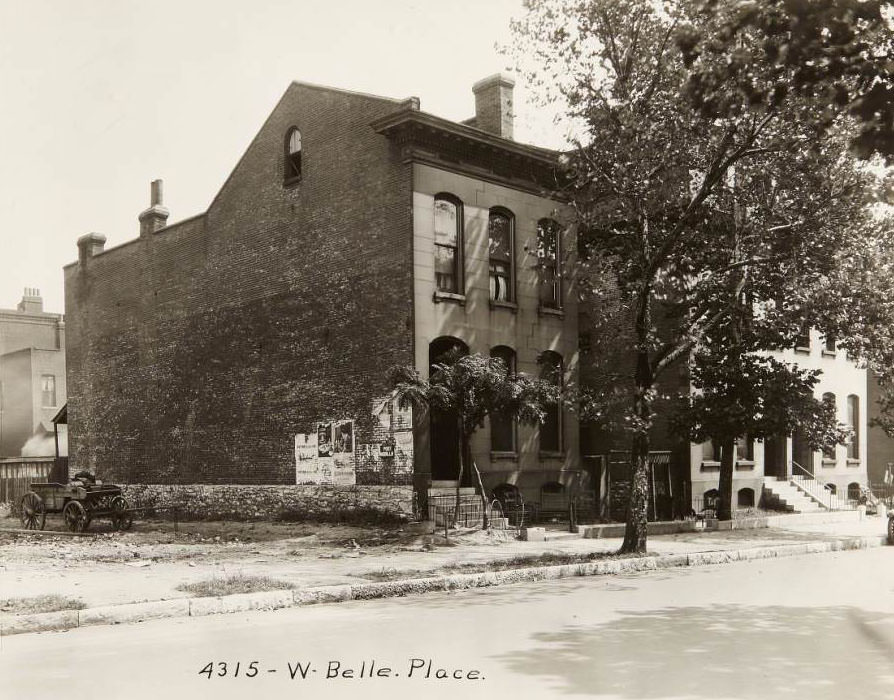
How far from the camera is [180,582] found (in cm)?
1161

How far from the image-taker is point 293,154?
24906 millimetres

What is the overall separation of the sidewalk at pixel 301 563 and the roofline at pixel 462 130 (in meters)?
9.56

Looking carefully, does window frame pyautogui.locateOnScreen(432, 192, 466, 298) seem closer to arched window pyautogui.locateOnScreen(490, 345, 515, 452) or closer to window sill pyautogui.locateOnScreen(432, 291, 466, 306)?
window sill pyautogui.locateOnScreen(432, 291, 466, 306)

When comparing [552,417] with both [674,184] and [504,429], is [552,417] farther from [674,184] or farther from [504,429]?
[674,184]

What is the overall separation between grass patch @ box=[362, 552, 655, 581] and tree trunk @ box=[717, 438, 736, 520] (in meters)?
8.38

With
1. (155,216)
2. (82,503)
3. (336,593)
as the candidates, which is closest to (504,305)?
(82,503)

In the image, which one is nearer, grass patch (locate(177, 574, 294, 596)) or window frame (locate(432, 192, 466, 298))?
grass patch (locate(177, 574, 294, 596))

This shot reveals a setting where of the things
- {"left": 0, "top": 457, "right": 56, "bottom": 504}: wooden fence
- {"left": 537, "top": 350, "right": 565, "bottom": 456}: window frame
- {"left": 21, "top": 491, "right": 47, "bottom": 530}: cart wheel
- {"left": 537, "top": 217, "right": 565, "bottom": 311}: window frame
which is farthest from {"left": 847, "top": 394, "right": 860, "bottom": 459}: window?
{"left": 0, "top": 457, "right": 56, "bottom": 504}: wooden fence

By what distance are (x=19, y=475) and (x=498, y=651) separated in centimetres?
3052

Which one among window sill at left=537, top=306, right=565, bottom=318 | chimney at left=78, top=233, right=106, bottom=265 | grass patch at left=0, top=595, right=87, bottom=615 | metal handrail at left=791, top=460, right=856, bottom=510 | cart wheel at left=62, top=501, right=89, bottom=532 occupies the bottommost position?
metal handrail at left=791, top=460, right=856, bottom=510

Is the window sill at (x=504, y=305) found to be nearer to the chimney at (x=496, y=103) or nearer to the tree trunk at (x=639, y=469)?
the chimney at (x=496, y=103)

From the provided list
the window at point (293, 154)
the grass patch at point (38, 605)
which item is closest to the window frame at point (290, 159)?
the window at point (293, 154)

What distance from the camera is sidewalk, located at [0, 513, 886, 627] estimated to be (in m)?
11.2

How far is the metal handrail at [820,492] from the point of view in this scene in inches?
1166
